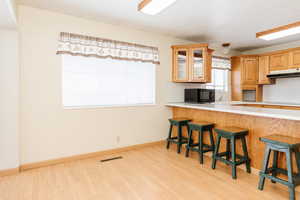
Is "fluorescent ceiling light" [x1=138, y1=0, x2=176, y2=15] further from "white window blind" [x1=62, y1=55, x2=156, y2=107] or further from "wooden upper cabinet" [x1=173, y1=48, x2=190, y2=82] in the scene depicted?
"wooden upper cabinet" [x1=173, y1=48, x2=190, y2=82]

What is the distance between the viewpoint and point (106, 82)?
10.8 feet

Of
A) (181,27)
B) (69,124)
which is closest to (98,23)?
(181,27)

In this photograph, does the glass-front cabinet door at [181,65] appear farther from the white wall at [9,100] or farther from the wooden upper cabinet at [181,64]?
the white wall at [9,100]

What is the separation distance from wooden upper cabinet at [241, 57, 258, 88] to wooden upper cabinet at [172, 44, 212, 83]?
1.70 meters

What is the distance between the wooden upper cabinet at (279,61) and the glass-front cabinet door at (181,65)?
2.51 m

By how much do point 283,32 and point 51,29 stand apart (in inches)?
155

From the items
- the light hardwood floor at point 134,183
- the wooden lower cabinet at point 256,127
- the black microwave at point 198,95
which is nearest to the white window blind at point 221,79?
the black microwave at point 198,95

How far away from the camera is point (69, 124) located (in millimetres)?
2934

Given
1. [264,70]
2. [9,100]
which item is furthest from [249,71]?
[9,100]

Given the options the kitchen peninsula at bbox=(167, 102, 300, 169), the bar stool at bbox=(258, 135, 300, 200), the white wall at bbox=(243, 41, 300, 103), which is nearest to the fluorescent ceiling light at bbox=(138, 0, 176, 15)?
the kitchen peninsula at bbox=(167, 102, 300, 169)

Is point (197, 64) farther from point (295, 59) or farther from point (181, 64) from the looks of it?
point (295, 59)

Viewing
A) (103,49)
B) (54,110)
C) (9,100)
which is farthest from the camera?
(103,49)

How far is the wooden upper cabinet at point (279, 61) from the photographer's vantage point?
424cm

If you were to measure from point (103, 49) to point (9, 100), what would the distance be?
1.65 m
